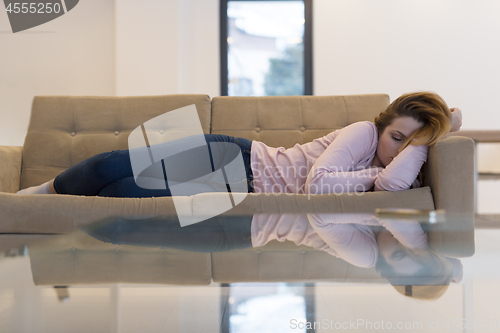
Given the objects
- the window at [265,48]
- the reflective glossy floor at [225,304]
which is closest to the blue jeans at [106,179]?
the reflective glossy floor at [225,304]

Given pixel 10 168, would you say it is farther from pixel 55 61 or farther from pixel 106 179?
pixel 55 61

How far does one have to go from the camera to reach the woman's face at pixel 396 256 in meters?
0.34

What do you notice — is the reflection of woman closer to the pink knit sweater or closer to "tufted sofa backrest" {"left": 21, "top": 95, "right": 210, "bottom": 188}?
the pink knit sweater

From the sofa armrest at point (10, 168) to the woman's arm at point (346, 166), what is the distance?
4.15ft

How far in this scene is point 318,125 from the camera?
1.71 metres

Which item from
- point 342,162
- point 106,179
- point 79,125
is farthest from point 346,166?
point 79,125

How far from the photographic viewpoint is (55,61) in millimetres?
3076

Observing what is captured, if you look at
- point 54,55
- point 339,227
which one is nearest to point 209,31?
point 54,55

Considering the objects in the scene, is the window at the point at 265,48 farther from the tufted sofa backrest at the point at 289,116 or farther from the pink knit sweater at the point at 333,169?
the pink knit sweater at the point at 333,169

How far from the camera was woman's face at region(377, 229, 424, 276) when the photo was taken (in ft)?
1.12

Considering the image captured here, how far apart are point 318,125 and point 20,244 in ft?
4.65

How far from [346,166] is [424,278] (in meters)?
0.98

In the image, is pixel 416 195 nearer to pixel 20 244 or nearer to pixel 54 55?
pixel 20 244

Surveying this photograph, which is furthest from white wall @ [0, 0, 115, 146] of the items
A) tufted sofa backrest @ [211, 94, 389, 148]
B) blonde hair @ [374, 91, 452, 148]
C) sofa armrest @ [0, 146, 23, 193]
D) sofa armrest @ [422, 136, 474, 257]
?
sofa armrest @ [422, 136, 474, 257]
